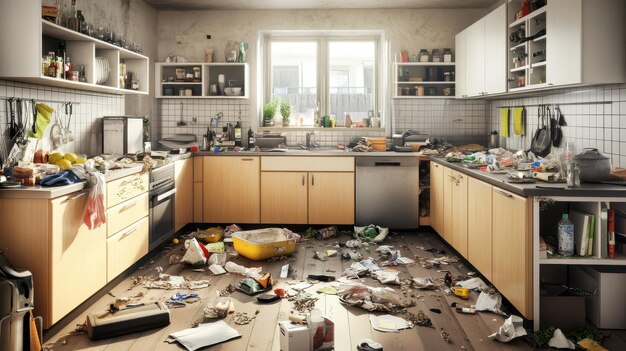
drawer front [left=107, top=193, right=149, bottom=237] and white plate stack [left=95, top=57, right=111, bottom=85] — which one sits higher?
white plate stack [left=95, top=57, right=111, bottom=85]

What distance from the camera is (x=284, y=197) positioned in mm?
5832

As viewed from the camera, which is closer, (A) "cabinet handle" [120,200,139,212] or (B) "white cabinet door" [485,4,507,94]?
(A) "cabinet handle" [120,200,139,212]

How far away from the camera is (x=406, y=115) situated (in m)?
6.41

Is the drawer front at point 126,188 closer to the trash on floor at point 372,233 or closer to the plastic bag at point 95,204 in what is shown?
the plastic bag at point 95,204

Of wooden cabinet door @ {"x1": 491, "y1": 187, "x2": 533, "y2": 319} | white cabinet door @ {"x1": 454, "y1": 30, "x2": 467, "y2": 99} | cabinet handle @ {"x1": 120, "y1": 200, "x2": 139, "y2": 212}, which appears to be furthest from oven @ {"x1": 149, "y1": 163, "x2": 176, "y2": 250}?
white cabinet door @ {"x1": 454, "y1": 30, "x2": 467, "y2": 99}

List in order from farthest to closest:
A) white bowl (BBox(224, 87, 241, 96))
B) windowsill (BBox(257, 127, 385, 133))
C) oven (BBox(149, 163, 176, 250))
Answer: windowsill (BBox(257, 127, 385, 133)), white bowl (BBox(224, 87, 241, 96)), oven (BBox(149, 163, 176, 250))

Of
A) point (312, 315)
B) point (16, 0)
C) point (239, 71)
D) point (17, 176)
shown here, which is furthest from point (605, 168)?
point (239, 71)

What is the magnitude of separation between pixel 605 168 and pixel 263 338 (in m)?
2.27

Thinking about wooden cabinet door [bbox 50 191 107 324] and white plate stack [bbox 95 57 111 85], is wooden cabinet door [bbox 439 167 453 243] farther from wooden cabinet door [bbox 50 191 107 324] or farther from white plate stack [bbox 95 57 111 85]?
white plate stack [bbox 95 57 111 85]

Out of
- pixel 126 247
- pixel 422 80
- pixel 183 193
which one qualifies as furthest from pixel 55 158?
pixel 422 80

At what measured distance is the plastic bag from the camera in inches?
126

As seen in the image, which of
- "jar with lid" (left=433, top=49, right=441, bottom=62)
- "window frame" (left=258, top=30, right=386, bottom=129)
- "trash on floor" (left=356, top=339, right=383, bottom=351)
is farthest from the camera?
"window frame" (left=258, top=30, right=386, bottom=129)

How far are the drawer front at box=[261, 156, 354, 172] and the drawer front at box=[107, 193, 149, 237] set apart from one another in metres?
1.72

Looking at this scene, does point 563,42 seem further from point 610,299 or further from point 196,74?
point 196,74
